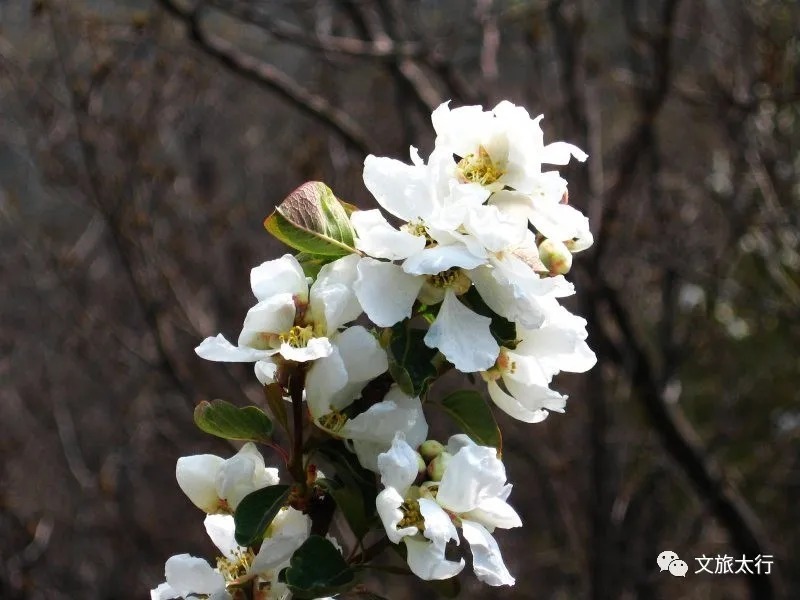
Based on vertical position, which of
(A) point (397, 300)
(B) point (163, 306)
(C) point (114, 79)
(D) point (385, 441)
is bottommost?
(B) point (163, 306)

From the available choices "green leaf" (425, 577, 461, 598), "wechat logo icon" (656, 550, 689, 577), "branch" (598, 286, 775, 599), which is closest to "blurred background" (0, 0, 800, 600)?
"branch" (598, 286, 775, 599)

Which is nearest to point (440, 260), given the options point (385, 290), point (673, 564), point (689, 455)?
point (385, 290)

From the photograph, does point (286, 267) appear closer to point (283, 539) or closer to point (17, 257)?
point (283, 539)

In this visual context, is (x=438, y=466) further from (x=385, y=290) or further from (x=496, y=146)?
→ (x=496, y=146)

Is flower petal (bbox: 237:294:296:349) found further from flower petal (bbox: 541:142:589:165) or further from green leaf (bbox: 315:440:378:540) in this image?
A: flower petal (bbox: 541:142:589:165)

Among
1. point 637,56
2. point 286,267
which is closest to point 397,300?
point 286,267

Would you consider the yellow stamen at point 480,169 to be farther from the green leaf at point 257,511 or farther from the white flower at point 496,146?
the green leaf at point 257,511
